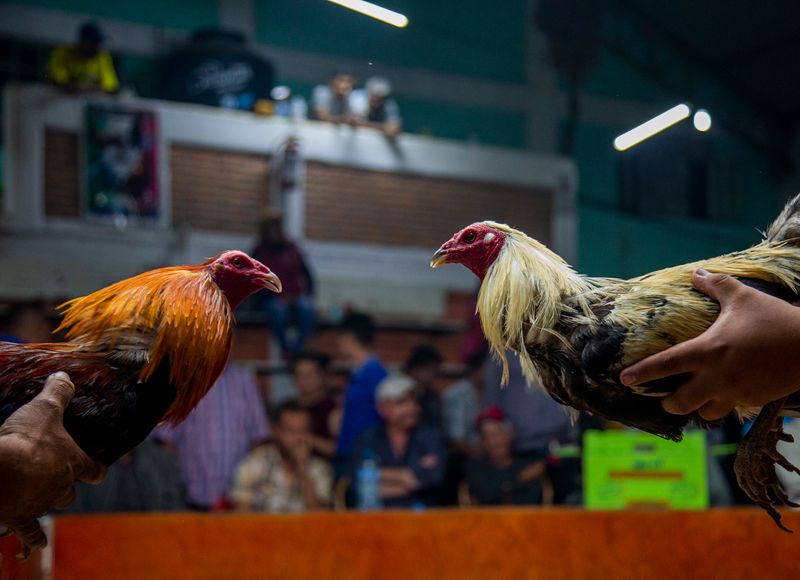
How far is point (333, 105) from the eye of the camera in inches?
252

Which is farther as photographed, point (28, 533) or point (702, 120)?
point (702, 120)

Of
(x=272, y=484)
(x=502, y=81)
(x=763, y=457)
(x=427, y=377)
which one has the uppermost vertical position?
(x=502, y=81)

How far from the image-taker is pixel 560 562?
3.38 meters

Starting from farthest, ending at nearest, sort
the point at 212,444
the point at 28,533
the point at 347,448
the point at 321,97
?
the point at 321,97, the point at 347,448, the point at 212,444, the point at 28,533

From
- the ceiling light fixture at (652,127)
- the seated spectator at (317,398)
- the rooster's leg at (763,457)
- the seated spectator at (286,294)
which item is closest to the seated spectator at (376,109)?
the seated spectator at (286,294)

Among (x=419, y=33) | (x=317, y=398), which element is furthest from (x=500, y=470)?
(x=419, y=33)

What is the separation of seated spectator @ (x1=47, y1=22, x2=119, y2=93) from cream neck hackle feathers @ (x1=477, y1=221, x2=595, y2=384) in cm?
437

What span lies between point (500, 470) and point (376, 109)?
2878mm

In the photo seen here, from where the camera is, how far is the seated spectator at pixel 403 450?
4.62 meters

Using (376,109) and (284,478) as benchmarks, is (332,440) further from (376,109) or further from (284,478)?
(376,109)

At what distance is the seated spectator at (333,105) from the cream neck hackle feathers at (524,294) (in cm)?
461

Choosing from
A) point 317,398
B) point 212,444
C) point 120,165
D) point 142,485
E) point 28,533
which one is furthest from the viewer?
point 120,165

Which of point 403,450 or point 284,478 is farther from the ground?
point 403,450

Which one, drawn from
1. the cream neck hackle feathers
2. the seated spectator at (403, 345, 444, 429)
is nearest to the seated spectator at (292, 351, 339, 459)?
the seated spectator at (403, 345, 444, 429)
